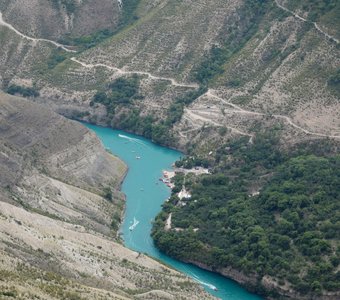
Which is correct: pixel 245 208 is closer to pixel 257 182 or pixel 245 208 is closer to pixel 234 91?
pixel 257 182

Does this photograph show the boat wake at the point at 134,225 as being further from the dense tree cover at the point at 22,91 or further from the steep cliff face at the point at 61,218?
the dense tree cover at the point at 22,91

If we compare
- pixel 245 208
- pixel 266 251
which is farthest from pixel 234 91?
pixel 266 251

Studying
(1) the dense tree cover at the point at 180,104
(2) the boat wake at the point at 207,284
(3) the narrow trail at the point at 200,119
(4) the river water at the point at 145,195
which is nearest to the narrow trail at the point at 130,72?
(1) the dense tree cover at the point at 180,104

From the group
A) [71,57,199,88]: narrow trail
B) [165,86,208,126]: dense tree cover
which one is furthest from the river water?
[71,57,199,88]: narrow trail

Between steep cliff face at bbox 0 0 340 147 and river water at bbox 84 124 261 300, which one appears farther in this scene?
steep cliff face at bbox 0 0 340 147

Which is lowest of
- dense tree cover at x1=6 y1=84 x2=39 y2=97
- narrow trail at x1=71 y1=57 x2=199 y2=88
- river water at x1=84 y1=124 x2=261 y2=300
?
dense tree cover at x1=6 y1=84 x2=39 y2=97

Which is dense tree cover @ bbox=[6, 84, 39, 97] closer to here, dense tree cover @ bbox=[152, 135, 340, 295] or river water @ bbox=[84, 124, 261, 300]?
river water @ bbox=[84, 124, 261, 300]

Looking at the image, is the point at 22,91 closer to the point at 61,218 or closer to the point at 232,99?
the point at 232,99
